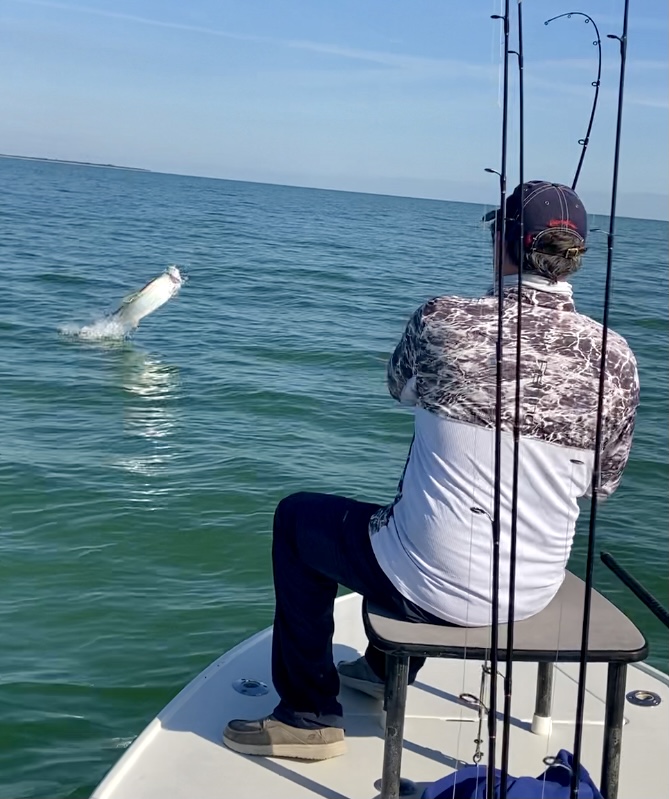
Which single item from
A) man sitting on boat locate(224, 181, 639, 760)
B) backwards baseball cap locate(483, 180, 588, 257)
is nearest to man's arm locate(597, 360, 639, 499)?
man sitting on boat locate(224, 181, 639, 760)

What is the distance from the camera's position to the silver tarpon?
13.6m

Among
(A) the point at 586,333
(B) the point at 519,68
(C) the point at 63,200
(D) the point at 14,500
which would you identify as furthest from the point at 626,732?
(C) the point at 63,200

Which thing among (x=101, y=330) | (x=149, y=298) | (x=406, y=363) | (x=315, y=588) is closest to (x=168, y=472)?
(x=315, y=588)

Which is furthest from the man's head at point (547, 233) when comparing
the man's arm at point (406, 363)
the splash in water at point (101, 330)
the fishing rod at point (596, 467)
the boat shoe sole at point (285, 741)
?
the splash in water at point (101, 330)

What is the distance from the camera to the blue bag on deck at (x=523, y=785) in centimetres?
248

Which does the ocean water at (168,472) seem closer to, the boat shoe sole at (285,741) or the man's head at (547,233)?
the man's head at (547,233)

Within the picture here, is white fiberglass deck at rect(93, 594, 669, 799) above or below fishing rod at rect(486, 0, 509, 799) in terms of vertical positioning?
below

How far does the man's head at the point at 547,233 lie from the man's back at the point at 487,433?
5cm

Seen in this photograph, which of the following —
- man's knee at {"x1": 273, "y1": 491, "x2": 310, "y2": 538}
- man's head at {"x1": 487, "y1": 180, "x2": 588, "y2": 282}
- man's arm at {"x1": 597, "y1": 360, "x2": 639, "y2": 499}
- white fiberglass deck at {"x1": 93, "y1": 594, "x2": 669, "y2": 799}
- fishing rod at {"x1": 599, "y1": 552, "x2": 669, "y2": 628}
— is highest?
man's head at {"x1": 487, "y1": 180, "x2": 588, "y2": 282}

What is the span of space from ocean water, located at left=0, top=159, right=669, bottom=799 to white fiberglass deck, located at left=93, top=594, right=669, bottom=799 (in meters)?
0.80

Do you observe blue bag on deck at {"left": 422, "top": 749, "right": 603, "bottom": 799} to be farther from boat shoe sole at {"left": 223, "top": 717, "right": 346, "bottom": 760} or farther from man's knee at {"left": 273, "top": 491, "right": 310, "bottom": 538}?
man's knee at {"left": 273, "top": 491, "right": 310, "bottom": 538}

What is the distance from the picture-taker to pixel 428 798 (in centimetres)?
264

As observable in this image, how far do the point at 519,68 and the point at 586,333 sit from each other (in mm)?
886

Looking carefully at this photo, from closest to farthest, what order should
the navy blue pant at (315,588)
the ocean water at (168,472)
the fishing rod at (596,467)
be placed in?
the fishing rod at (596,467) → the navy blue pant at (315,588) → the ocean water at (168,472)
